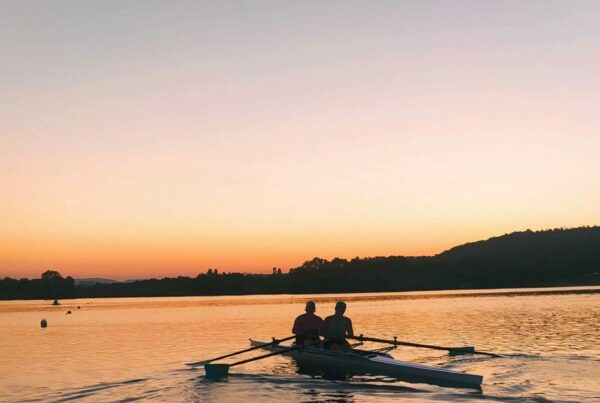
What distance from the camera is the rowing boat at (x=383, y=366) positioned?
68.3ft

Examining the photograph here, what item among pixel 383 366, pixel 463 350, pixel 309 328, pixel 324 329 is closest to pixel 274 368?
pixel 309 328

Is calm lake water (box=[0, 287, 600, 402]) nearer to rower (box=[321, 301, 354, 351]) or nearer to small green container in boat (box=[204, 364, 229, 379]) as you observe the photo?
small green container in boat (box=[204, 364, 229, 379])

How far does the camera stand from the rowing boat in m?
20.8

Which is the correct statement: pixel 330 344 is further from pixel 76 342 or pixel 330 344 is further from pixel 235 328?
pixel 235 328

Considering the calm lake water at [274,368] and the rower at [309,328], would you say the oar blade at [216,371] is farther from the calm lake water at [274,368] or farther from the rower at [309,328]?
the rower at [309,328]

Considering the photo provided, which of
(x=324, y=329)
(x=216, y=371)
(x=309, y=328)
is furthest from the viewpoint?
(x=309, y=328)

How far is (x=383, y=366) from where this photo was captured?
23.4 m

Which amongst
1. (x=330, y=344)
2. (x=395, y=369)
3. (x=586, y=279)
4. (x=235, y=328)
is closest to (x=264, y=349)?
(x=330, y=344)

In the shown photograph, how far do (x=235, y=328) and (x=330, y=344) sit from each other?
3147cm

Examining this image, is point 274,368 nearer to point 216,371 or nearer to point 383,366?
point 216,371

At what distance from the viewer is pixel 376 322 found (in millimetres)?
59344

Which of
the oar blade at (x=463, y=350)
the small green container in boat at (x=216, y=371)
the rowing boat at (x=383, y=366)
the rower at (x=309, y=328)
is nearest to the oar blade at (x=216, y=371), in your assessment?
the small green container in boat at (x=216, y=371)

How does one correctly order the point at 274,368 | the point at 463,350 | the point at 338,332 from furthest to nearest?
the point at 463,350, the point at 274,368, the point at 338,332

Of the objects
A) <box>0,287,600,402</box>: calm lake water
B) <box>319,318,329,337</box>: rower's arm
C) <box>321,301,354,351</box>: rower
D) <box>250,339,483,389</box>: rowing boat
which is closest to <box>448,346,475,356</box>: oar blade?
<box>0,287,600,402</box>: calm lake water
